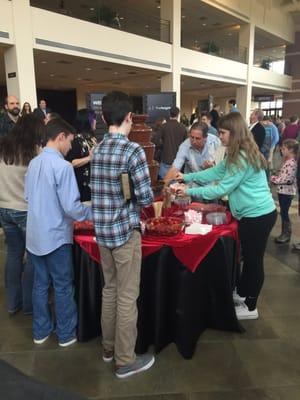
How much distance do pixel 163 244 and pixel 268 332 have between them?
104 cm

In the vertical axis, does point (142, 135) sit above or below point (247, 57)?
below

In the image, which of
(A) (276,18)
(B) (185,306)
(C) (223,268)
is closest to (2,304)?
(B) (185,306)

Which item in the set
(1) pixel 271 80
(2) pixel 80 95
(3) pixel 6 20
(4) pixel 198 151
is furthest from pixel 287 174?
(1) pixel 271 80

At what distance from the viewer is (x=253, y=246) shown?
2293mm

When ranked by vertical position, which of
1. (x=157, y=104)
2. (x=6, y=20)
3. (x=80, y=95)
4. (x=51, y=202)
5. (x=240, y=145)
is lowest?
(x=51, y=202)

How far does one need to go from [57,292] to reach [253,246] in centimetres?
128

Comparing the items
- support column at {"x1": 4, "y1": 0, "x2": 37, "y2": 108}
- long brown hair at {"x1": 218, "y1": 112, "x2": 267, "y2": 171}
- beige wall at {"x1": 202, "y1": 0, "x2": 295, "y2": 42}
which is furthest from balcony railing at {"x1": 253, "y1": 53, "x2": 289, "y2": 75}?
long brown hair at {"x1": 218, "y1": 112, "x2": 267, "y2": 171}

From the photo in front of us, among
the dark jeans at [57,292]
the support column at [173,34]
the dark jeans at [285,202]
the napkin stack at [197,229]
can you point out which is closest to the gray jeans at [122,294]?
the dark jeans at [57,292]

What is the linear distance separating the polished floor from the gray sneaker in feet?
0.10

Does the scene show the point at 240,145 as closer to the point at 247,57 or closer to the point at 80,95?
the point at 247,57

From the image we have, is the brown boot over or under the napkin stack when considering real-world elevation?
under

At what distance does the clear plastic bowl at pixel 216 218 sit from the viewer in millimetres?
2314

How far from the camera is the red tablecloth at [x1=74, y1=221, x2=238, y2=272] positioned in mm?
1995

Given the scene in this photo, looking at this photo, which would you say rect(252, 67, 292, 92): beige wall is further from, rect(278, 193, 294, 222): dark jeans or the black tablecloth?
the black tablecloth
